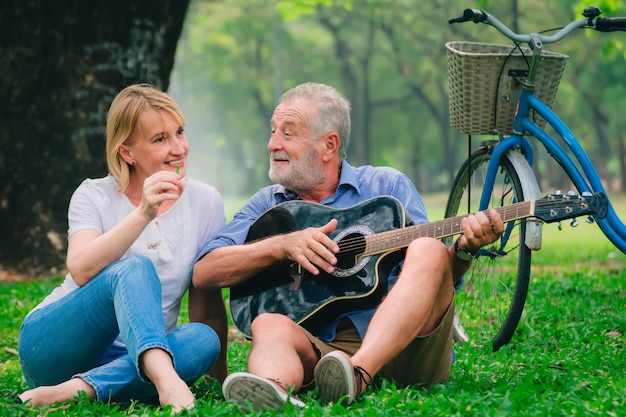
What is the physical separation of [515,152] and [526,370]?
1250mm

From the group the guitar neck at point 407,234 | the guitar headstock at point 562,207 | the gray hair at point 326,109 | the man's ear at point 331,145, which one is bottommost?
the guitar neck at point 407,234

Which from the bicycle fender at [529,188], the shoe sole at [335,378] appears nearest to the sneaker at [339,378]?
the shoe sole at [335,378]

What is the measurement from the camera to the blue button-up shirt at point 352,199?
12.8 ft

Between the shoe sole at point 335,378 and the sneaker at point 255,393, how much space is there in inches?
5.0

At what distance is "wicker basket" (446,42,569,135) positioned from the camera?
4773 millimetres

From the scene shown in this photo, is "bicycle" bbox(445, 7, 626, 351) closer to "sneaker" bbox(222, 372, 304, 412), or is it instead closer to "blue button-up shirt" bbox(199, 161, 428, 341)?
"blue button-up shirt" bbox(199, 161, 428, 341)

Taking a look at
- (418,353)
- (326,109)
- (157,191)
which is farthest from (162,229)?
(418,353)

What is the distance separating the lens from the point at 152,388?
3.68 meters

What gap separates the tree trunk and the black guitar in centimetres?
459

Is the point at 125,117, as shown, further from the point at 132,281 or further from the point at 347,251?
the point at 347,251

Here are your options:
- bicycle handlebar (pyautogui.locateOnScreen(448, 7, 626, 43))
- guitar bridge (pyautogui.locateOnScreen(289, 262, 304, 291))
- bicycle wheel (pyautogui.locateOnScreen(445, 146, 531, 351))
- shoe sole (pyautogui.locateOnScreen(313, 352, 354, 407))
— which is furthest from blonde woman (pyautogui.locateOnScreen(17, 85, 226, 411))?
bicycle handlebar (pyautogui.locateOnScreen(448, 7, 626, 43))

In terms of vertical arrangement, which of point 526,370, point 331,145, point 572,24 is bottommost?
point 526,370

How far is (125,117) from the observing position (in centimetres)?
389

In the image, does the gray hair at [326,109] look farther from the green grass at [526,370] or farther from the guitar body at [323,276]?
the green grass at [526,370]
